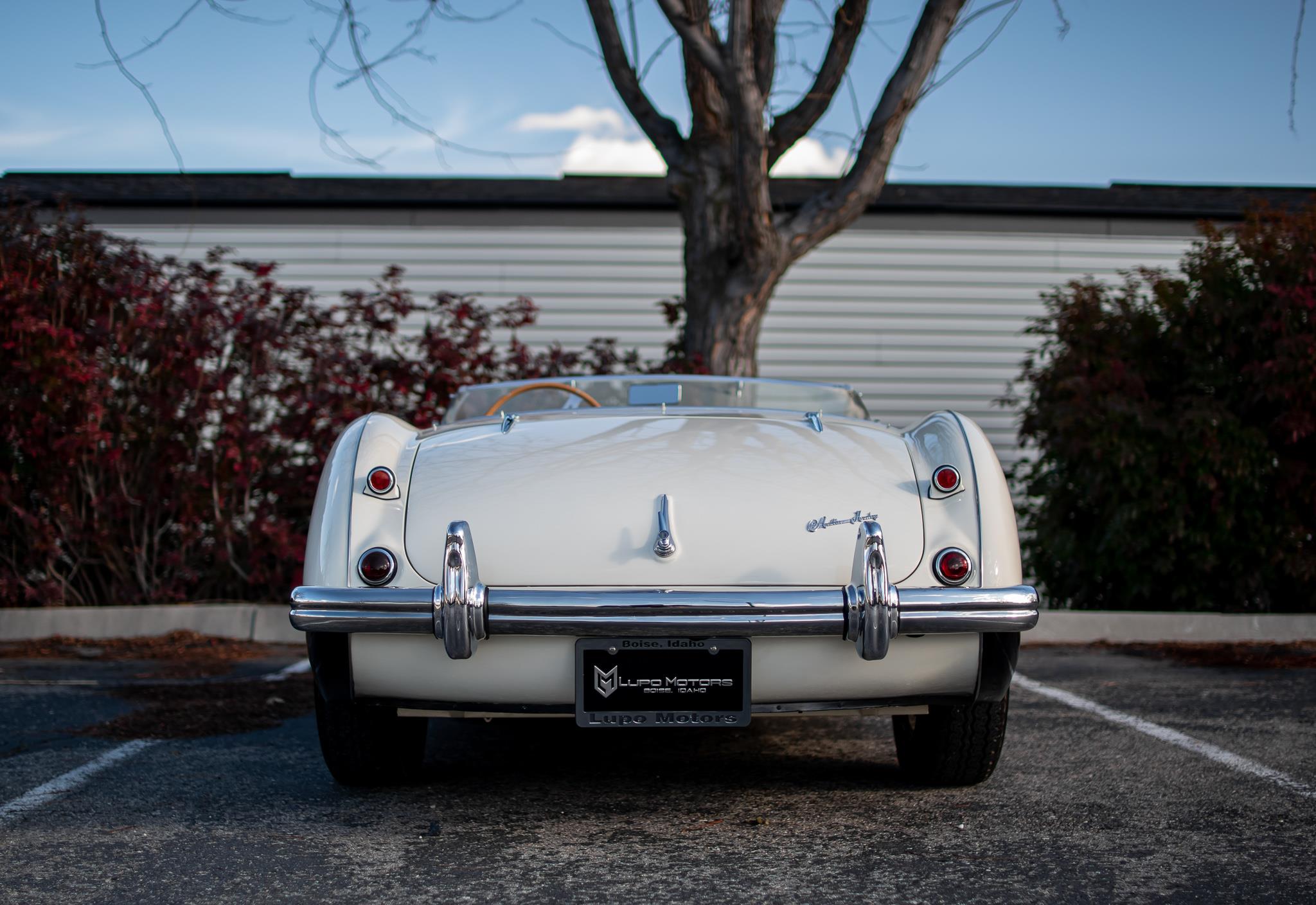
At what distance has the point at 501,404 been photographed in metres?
4.34

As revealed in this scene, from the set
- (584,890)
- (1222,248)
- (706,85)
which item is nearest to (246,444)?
(706,85)

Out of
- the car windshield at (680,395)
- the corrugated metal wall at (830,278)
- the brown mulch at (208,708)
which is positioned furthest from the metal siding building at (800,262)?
A: the car windshield at (680,395)

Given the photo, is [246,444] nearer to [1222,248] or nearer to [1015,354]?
[1222,248]

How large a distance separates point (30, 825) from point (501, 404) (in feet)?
6.83

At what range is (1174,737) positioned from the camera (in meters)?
3.95

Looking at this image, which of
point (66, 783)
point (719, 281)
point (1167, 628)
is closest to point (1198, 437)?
point (1167, 628)

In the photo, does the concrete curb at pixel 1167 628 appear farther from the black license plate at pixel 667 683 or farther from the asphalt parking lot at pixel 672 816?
the black license plate at pixel 667 683

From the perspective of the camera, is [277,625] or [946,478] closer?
[946,478]

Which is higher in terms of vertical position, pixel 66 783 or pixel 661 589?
pixel 661 589

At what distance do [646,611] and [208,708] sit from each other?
2587 millimetres

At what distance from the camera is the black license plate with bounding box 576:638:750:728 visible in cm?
271

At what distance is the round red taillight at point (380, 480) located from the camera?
2.94 meters

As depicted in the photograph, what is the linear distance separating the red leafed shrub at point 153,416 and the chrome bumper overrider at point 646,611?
4163 mm

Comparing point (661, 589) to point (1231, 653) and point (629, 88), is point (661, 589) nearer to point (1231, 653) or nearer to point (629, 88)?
point (1231, 653)
